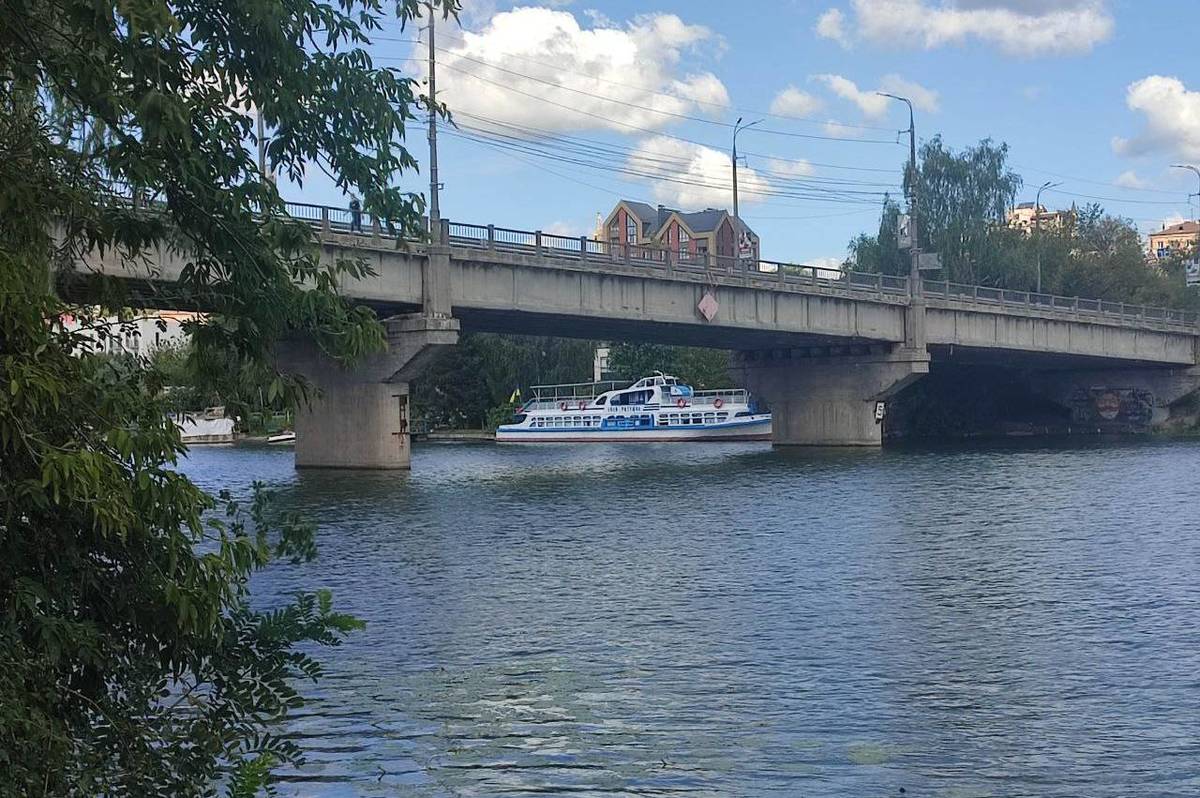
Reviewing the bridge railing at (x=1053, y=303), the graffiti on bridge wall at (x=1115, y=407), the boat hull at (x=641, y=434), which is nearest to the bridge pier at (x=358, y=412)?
the bridge railing at (x=1053, y=303)

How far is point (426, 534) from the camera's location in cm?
3334

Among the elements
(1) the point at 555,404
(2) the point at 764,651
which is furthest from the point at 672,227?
(2) the point at 764,651

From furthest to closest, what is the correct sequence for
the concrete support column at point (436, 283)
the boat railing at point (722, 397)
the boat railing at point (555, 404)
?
the boat railing at point (555, 404)
the boat railing at point (722, 397)
the concrete support column at point (436, 283)

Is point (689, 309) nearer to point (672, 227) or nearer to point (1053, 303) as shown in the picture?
point (1053, 303)

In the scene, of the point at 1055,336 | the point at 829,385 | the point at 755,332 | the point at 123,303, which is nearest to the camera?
the point at 123,303

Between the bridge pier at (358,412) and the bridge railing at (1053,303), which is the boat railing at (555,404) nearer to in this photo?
the bridge railing at (1053,303)

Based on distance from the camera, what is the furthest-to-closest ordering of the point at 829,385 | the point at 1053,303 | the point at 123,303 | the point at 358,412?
the point at 1053,303 → the point at 829,385 → the point at 358,412 → the point at 123,303

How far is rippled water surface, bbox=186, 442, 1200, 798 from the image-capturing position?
12.6 m

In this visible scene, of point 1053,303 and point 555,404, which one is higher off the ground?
point 1053,303

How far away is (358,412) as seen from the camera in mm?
57469

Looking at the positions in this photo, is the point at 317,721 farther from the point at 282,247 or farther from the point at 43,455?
the point at 43,455

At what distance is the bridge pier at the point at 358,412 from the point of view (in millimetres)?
55438

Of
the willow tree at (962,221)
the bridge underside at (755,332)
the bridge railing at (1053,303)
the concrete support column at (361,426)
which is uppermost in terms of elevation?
the willow tree at (962,221)

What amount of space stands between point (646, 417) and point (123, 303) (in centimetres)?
9182
